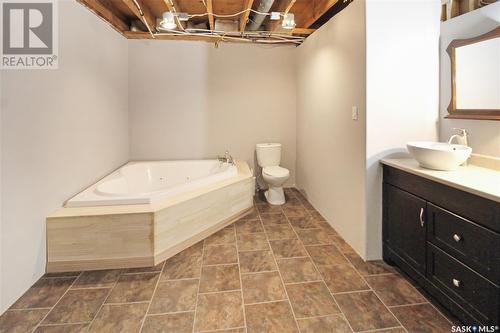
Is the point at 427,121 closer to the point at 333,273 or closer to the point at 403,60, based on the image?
the point at 403,60

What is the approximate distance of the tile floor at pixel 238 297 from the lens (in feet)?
5.50

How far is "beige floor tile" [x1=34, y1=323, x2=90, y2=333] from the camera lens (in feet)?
5.36

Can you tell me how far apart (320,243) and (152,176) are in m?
2.31

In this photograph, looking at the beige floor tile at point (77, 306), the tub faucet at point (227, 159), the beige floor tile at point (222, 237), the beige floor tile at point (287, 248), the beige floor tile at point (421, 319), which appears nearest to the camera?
the beige floor tile at point (421, 319)

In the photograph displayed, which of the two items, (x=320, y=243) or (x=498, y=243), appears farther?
(x=320, y=243)

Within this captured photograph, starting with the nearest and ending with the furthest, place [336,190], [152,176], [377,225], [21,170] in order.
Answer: [21,170] < [377,225] < [336,190] < [152,176]

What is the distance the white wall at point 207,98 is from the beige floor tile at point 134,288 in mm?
2315

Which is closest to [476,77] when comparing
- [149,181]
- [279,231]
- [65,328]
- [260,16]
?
[279,231]

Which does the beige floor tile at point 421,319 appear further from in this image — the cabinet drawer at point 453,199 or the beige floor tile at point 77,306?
the beige floor tile at point 77,306

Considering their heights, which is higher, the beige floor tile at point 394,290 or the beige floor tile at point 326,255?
the beige floor tile at point 326,255

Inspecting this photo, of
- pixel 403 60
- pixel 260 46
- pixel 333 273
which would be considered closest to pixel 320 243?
pixel 333 273

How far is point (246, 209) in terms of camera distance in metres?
3.52

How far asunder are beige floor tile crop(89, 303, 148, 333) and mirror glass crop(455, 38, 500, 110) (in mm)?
2608

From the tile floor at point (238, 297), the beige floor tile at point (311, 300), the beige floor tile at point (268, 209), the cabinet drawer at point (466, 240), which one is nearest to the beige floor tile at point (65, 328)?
the tile floor at point (238, 297)
